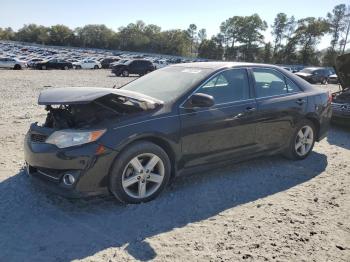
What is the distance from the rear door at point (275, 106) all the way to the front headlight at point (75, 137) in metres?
2.39

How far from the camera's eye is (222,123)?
4.71 m

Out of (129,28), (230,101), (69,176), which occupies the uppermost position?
(129,28)

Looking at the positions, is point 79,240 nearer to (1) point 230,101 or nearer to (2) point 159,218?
(2) point 159,218

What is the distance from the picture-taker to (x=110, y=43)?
138625 mm

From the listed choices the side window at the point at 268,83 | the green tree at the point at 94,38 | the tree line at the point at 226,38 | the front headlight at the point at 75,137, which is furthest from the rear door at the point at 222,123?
the green tree at the point at 94,38

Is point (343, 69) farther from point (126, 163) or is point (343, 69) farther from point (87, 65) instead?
point (87, 65)

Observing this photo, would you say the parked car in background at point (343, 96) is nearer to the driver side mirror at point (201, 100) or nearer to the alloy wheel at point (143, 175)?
the driver side mirror at point (201, 100)

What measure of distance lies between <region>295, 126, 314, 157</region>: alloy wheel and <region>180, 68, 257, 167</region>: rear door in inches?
46.0

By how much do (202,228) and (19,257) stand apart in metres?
1.68

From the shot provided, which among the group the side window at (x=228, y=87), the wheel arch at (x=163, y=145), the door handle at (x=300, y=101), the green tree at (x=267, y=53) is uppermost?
the green tree at (x=267, y=53)

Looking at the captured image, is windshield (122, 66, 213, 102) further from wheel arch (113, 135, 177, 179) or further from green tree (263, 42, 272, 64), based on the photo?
green tree (263, 42, 272, 64)

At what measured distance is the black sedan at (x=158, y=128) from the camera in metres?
3.83

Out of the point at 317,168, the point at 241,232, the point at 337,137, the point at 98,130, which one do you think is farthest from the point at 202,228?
the point at 337,137

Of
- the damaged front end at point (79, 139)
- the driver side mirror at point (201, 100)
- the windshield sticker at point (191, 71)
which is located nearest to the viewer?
the damaged front end at point (79, 139)
